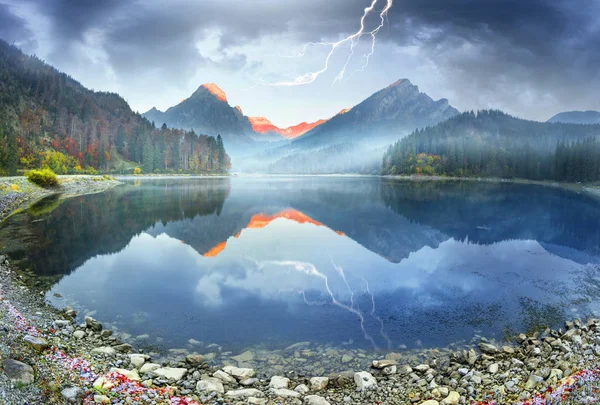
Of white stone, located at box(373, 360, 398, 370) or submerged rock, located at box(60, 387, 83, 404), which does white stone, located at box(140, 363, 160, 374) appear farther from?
white stone, located at box(373, 360, 398, 370)

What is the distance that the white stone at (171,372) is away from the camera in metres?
8.98

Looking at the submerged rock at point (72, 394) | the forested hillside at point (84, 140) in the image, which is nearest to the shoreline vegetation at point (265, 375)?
the submerged rock at point (72, 394)

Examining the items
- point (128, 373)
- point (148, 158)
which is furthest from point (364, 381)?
point (148, 158)

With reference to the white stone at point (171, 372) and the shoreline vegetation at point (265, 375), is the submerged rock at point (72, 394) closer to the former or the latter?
the shoreline vegetation at point (265, 375)

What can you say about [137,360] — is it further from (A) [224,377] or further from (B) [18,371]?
(B) [18,371]

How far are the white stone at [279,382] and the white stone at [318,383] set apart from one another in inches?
23.8

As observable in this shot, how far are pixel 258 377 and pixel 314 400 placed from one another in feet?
6.59

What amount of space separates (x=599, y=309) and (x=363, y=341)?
11.4 meters

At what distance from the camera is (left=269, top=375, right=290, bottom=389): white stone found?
8.95 metres

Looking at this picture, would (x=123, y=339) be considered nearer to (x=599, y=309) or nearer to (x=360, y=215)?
(x=599, y=309)

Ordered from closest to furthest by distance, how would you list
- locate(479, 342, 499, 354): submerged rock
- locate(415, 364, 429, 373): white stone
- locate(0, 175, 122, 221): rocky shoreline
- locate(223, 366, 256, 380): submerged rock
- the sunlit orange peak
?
1. locate(223, 366, 256, 380): submerged rock
2. locate(415, 364, 429, 373): white stone
3. locate(479, 342, 499, 354): submerged rock
4. the sunlit orange peak
5. locate(0, 175, 122, 221): rocky shoreline

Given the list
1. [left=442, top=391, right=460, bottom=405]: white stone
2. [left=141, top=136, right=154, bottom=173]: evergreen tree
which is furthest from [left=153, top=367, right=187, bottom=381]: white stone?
[left=141, top=136, right=154, bottom=173]: evergreen tree

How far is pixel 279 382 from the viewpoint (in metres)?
9.09

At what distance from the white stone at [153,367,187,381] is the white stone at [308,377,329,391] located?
3.34 m
